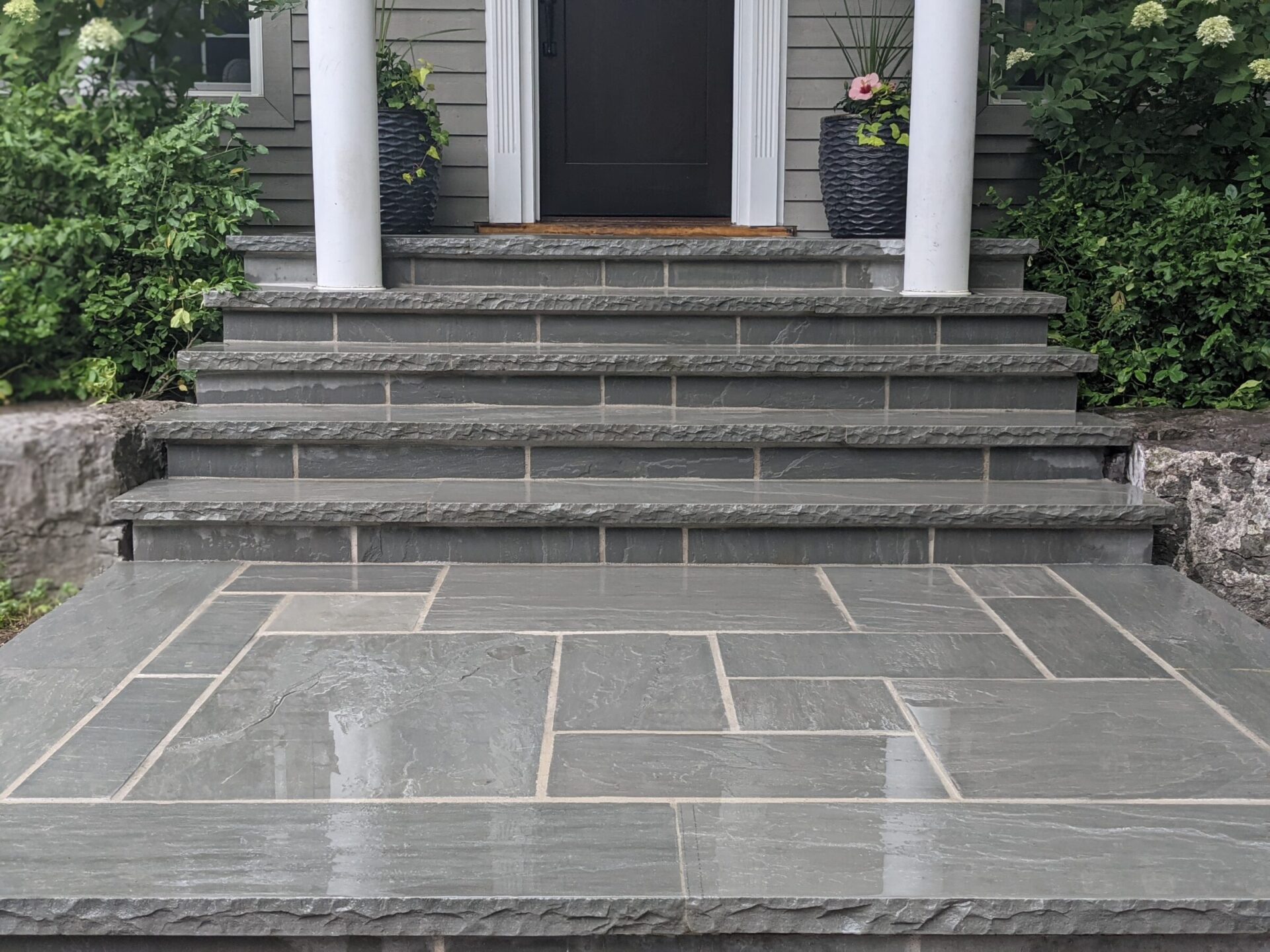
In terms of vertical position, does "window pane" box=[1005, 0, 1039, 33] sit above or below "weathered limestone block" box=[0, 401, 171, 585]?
above

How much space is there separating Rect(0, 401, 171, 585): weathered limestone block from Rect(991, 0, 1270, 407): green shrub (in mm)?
3145

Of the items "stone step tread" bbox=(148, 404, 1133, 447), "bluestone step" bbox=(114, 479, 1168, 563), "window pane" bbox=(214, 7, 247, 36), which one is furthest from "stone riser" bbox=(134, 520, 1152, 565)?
"window pane" bbox=(214, 7, 247, 36)

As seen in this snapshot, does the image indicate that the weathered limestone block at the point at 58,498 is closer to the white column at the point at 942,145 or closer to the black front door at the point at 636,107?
the white column at the point at 942,145

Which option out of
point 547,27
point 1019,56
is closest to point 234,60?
point 547,27

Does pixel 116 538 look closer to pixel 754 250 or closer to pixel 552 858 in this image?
pixel 552 858

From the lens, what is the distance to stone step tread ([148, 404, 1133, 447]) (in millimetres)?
3412

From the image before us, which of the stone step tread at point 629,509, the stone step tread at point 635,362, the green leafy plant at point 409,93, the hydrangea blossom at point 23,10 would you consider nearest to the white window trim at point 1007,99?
the stone step tread at point 635,362

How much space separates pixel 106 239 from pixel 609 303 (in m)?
1.67

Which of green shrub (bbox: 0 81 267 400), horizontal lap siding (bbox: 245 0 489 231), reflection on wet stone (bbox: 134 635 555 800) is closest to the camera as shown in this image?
reflection on wet stone (bbox: 134 635 555 800)

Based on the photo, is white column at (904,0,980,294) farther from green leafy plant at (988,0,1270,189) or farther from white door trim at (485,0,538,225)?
white door trim at (485,0,538,225)

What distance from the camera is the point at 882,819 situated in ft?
5.86

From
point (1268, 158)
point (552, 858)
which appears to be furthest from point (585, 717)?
point (1268, 158)

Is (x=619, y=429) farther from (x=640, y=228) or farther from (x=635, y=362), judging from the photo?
(x=640, y=228)

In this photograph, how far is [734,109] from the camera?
5.57m
